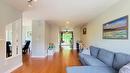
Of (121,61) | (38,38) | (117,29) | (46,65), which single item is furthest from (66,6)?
(38,38)

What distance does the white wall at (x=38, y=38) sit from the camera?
7.84 m

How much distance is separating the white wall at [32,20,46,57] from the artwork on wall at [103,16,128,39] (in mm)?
4172

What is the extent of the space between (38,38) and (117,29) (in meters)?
5.09

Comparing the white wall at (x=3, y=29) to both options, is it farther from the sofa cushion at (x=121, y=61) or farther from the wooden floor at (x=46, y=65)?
the sofa cushion at (x=121, y=61)

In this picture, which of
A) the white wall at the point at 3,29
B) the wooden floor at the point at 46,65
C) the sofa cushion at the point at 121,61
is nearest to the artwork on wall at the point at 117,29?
the sofa cushion at the point at 121,61

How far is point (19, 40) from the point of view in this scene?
5.21 metres

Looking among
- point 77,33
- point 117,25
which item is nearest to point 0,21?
point 117,25

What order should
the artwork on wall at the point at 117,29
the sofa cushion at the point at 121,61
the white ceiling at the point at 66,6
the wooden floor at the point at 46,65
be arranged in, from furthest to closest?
the wooden floor at the point at 46,65, the white ceiling at the point at 66,6, the artwork on wall at the point at 117,29, the sofa cushion at the point at 121,61

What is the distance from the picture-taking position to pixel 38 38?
7871mm

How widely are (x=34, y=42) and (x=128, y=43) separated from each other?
577 cm

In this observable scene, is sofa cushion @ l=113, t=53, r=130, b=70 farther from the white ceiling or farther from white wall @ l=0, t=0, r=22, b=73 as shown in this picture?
white wall @ l=0, t=0, r=22, b=73

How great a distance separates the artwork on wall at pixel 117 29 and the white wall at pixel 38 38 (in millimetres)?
4172

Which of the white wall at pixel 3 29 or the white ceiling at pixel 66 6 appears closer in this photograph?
the white wall at pixel 3 29

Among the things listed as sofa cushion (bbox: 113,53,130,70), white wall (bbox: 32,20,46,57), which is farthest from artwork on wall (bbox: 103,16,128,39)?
white wall (bbox: 32,20,46,57)
